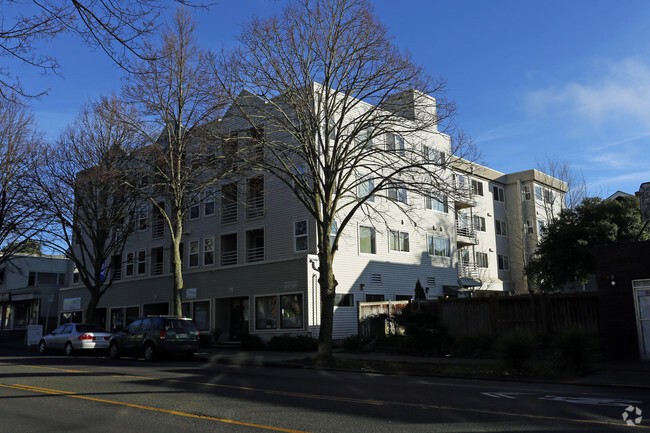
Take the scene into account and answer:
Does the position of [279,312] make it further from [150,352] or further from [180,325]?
[150,352]

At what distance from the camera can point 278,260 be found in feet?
93.1

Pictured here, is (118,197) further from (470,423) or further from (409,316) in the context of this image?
(470,423)

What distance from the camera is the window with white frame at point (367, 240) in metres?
29.9

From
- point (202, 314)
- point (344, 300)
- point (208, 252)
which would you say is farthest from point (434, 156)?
point (202, 314)

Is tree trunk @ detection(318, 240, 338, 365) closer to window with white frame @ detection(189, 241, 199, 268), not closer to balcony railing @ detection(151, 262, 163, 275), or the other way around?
window with white frame @ detection(189, 241, 199, 268)

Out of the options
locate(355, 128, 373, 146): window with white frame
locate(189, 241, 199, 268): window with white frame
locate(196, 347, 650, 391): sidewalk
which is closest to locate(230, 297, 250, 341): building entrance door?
locate(189, 241, 199, 268): window with white frame

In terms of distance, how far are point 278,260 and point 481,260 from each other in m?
20.3

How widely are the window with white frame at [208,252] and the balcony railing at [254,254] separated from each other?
119 inches

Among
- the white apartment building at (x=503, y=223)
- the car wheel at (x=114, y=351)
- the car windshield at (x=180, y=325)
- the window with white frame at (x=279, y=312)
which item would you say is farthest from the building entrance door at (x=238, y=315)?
the white apartment building at (x=503, y=223)

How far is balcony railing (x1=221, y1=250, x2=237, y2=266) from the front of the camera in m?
31.9

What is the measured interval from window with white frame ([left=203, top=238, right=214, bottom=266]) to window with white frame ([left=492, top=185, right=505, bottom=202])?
25104 mm

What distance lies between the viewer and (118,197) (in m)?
29.0

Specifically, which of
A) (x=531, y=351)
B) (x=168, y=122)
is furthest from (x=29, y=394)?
(x=168, y=122)

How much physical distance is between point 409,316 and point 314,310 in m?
6.72
